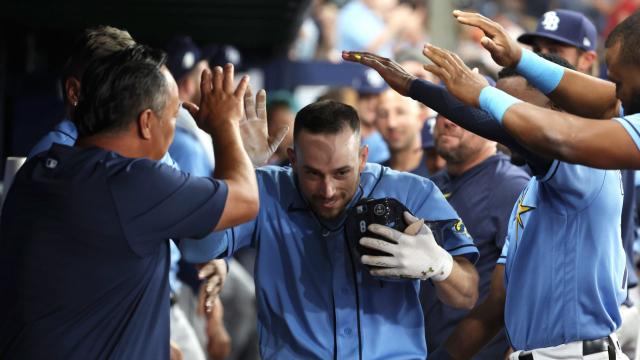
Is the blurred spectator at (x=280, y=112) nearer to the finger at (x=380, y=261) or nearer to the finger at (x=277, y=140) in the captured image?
the finger at (x=277, y=140)

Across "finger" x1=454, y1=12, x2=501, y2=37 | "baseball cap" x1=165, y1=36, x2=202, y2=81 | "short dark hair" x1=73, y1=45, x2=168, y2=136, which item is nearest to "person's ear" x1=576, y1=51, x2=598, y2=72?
"baseball cap" x1=165, y1=36, x2=202, y2=81

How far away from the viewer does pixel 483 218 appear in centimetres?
496

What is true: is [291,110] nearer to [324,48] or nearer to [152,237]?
[324,48]

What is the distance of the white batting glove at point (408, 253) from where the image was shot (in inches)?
144

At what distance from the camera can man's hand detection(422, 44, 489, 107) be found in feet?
11.0

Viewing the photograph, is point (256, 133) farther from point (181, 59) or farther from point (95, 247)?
point (181, 59)

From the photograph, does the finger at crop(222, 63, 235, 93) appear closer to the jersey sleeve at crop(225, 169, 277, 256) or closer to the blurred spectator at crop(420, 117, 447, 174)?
the jersey sleeve at crop(225, 169, 277, 256)

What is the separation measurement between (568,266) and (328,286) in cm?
85

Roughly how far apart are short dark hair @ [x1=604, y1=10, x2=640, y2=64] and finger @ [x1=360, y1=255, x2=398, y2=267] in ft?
3.26

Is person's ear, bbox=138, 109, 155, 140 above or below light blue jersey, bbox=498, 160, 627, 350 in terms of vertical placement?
above

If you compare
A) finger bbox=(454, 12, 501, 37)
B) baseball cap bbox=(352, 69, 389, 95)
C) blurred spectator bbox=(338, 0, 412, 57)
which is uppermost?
finger bbox=(454, 12, 501, 37)

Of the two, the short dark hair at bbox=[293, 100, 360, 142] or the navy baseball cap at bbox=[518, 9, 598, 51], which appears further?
the navy baseball cap at bbox=[518, 9, 598, 51]

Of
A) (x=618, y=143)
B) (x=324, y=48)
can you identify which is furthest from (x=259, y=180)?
(x=324, y=48)

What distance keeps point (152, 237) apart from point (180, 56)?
3.49 meters
